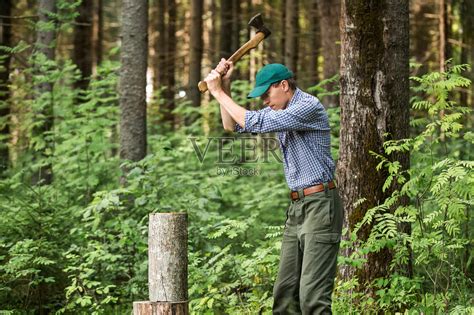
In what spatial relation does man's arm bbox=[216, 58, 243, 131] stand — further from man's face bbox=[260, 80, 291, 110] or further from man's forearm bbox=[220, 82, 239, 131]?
man's face bbox=[260, 80, 291, 110]

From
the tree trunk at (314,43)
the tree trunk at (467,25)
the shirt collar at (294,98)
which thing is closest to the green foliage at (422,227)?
the shirt collar at (294,98)

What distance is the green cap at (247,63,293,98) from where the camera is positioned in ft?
19.7

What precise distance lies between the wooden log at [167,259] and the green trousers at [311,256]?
807mm

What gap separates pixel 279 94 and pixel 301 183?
753mm

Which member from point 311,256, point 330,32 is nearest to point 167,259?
point 311,256

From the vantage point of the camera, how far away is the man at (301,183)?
18.9 feet

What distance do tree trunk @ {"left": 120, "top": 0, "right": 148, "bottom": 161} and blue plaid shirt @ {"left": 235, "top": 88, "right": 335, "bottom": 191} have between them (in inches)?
204

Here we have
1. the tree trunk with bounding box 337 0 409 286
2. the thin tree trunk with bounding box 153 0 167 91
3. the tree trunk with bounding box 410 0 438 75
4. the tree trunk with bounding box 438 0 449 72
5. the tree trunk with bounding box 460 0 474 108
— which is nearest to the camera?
the tree trunk with bounding box 337 0 409 286

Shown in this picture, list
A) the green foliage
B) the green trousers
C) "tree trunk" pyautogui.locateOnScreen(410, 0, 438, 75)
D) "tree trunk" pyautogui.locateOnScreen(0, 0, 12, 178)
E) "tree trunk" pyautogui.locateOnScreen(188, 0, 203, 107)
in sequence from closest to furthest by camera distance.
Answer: the green trousers
the green foliage
"tree trunk" pyautogui.locateOnScreen(0, 0, 12, 178)
"tree trunk" pyautogui.locateOnScreen(188, 0, 203, 107)
"tree trunk" pyautogui.locateOnScreen(410, 0, 438, 75)

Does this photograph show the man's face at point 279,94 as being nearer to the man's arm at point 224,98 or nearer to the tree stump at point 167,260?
the man's arm at point 224,98

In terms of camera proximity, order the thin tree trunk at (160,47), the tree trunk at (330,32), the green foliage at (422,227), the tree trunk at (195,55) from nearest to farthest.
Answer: the green foliage at (422,227), the tree trunk at (330,32), the tree trunk at (195,55), the thin tree trunk at (160,47)

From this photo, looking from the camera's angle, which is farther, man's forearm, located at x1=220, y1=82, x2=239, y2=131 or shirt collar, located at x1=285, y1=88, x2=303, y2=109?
man's forearm, located at x1=220, y1=82, x2=239, y2=131

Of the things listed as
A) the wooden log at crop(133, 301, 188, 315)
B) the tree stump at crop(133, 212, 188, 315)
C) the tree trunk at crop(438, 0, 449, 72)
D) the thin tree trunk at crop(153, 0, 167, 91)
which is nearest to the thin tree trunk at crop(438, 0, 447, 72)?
the tree trunk at crop(438, 0, 449, 72)

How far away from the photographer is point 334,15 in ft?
49.3
